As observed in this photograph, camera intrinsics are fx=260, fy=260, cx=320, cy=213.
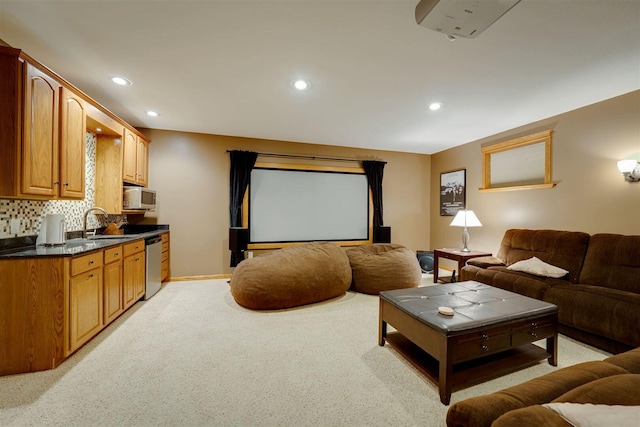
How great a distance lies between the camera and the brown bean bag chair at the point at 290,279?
10.2 ft

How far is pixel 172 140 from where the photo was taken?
448 cm

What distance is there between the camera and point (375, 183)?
5.53 meters

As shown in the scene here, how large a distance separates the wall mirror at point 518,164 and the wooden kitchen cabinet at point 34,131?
576 centimetres

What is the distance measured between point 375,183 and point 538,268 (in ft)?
10.2

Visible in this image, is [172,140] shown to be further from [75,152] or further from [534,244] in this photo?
[534,244]

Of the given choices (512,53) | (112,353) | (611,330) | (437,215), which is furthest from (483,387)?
(437,215)

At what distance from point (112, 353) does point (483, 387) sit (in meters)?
2.98

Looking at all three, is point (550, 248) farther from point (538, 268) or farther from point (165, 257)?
point (165, 257)

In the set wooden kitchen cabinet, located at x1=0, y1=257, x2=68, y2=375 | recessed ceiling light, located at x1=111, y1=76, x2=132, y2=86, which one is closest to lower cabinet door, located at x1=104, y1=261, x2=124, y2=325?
wooden kitchen cabinet, located at x1=0, y1=257, x2=68, y2=375

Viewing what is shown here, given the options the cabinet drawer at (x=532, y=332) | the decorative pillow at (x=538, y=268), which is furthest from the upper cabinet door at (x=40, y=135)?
the decorative pillow at (x=538, y=268)

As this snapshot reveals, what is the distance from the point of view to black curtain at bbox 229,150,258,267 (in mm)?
4637

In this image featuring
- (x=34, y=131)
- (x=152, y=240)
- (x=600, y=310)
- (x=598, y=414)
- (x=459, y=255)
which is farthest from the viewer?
(x=459, y=255)

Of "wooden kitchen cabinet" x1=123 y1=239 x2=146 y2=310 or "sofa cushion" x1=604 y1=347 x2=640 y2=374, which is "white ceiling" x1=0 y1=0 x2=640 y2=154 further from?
"sofa cushion" x1=604 y1=347 x2=640 y2=374

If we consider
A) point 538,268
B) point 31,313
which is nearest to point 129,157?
point 31,313
